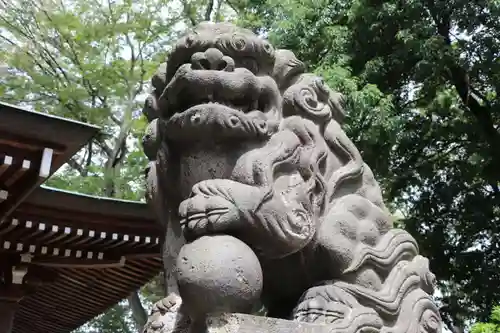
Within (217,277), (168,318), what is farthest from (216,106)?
(168,318)

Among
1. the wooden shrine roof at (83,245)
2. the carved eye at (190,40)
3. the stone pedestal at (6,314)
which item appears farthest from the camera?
the stone pedestal at (6,314)

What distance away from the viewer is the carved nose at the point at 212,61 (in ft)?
6.64

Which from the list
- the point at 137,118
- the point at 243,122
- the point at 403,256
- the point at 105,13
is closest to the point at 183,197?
the point at 243,122

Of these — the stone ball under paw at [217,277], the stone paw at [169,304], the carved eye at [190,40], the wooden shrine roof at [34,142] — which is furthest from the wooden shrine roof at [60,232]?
the stone ball under paw at [217,277]

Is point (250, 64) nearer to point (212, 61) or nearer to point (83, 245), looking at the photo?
point (212, 61)

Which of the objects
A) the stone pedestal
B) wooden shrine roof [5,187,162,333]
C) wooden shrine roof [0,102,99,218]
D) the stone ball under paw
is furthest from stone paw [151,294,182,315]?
the stone pedestal

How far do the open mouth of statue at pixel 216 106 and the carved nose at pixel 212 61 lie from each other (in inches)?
1.1

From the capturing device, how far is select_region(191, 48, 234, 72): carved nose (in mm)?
2025

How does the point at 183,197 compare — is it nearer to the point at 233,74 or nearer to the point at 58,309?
the point at 233,74

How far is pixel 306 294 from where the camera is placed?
1950 mm

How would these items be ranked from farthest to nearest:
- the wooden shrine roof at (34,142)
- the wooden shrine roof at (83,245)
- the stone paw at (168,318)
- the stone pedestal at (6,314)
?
the stone pedestal at (6,314) → the wooden shrine roof at (83,245) → the wooden shrine roof at (34,142) → the stone paw at (168,318)

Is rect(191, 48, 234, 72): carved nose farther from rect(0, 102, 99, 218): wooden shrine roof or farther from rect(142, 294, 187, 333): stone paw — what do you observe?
rect(0, 102, 99, 218): wooden shrine roof

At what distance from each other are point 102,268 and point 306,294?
4641 mm

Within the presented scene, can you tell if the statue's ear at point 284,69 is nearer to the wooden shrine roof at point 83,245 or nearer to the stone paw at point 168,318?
the stone paw at point 168,318
